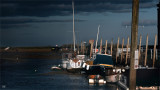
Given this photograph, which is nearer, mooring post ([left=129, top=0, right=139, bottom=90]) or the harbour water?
mooring post ([left=129, top=0, right=139, bottom=90])

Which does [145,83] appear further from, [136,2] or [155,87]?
[136,2]

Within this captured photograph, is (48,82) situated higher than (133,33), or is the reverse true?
(133,33)

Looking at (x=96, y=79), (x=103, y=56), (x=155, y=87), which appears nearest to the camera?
(x=155, y=87)

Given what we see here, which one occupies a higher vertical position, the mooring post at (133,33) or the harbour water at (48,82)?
the mooring post at (133,33)

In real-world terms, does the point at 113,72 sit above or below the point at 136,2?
below

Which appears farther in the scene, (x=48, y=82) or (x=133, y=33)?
(x=48, y=82)

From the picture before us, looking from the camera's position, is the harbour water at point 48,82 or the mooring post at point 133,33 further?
the harbour water at point 48,82

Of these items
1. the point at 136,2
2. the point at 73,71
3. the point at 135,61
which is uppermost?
the point at 136,2

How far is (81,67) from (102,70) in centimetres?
990

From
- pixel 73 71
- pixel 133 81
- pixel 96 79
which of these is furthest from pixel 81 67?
pixel 133 81

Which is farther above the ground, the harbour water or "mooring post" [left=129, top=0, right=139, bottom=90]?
"mooring post" [left=129, top=0, right=139, bottom=90]

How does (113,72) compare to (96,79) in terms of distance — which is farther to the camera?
(96,79)

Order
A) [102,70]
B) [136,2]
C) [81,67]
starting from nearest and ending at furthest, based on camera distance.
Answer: [136,2] < [102,70] < [81,67]

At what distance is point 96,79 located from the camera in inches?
1777
